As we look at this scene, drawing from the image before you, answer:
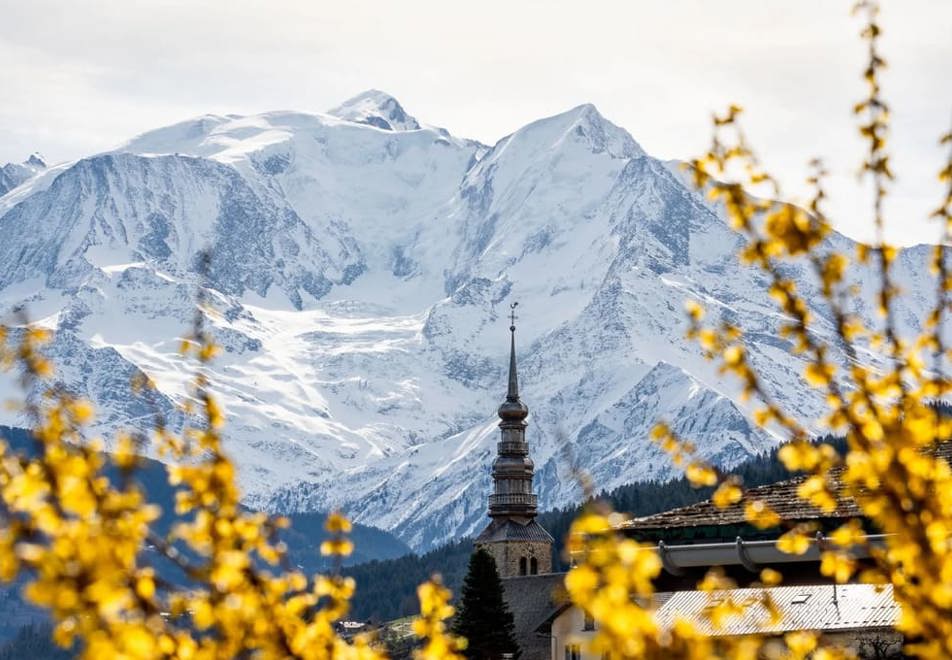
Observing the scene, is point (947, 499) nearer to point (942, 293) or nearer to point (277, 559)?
point (942, 293)

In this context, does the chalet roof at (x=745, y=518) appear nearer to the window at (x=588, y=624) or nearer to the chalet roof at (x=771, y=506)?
the chalet roof at (x=771, y=506)

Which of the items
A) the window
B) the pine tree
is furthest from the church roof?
the window

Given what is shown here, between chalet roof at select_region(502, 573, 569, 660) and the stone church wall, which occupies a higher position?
the stone church wall

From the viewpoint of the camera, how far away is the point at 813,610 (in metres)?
26.2

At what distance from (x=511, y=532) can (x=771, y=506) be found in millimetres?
110149

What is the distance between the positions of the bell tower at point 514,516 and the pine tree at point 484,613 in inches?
1858

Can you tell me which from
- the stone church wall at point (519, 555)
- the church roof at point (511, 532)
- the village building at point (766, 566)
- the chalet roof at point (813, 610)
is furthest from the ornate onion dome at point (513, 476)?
the chalet roof at point (813, 610)

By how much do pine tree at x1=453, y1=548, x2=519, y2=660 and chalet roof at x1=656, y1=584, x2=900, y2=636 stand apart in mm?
46554

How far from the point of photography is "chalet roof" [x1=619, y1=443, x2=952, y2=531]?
25.6m

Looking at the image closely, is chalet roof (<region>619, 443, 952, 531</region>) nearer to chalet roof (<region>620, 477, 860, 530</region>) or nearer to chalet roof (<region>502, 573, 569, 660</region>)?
chalet roof (<region>620, 477, 860, 530</region>)

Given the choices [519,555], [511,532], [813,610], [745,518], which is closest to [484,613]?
[745,518]

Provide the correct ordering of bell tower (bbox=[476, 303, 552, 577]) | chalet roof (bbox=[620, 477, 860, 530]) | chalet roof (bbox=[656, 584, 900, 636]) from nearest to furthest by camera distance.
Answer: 1. chalet roof (bbox=[656, 584, 900, 636])
2. chalet roof (bbox=[620, 477, 860, 530])
3. bell tower (bbox=[476, 303, 552, 577])

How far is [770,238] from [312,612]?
3053mm

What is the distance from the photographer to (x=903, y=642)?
2492cm
